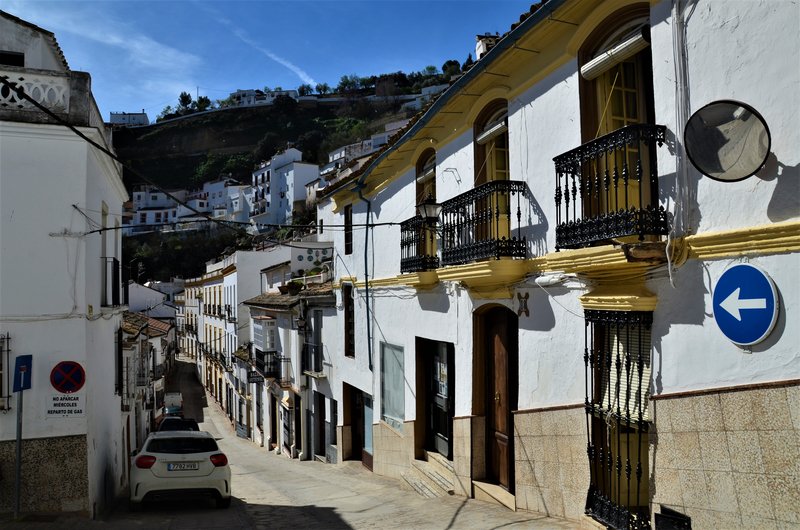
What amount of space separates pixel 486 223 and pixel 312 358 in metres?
11.5

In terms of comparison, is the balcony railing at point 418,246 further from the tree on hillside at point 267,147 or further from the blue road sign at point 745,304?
the tree on hillside at point 267,147

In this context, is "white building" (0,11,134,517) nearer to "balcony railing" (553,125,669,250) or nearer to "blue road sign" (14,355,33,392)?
"blue road sign" (14,355,33,392)

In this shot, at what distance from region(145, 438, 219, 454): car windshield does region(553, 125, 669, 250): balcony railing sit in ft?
21.1

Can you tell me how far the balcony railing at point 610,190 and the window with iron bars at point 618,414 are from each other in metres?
0.75

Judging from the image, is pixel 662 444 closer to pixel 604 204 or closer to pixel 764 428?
pixel 764 428

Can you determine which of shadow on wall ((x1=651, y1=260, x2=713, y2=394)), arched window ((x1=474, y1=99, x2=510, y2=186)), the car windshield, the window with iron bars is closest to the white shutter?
the window with iron bars

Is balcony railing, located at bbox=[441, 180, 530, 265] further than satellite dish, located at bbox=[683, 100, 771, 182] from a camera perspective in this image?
Yes

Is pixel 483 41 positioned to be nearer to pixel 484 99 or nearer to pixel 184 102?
pixel 484 99

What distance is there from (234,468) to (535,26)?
50.7 ft

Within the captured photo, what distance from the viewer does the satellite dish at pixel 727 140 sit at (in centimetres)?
416

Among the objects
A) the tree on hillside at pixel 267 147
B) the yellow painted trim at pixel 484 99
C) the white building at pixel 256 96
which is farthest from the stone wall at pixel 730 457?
the white building at pixel 256 96

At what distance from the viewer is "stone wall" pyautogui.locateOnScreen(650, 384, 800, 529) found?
391 cm

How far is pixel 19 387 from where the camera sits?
24.9 ft

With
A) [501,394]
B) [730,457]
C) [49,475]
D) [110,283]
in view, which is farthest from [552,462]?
[110,283]
